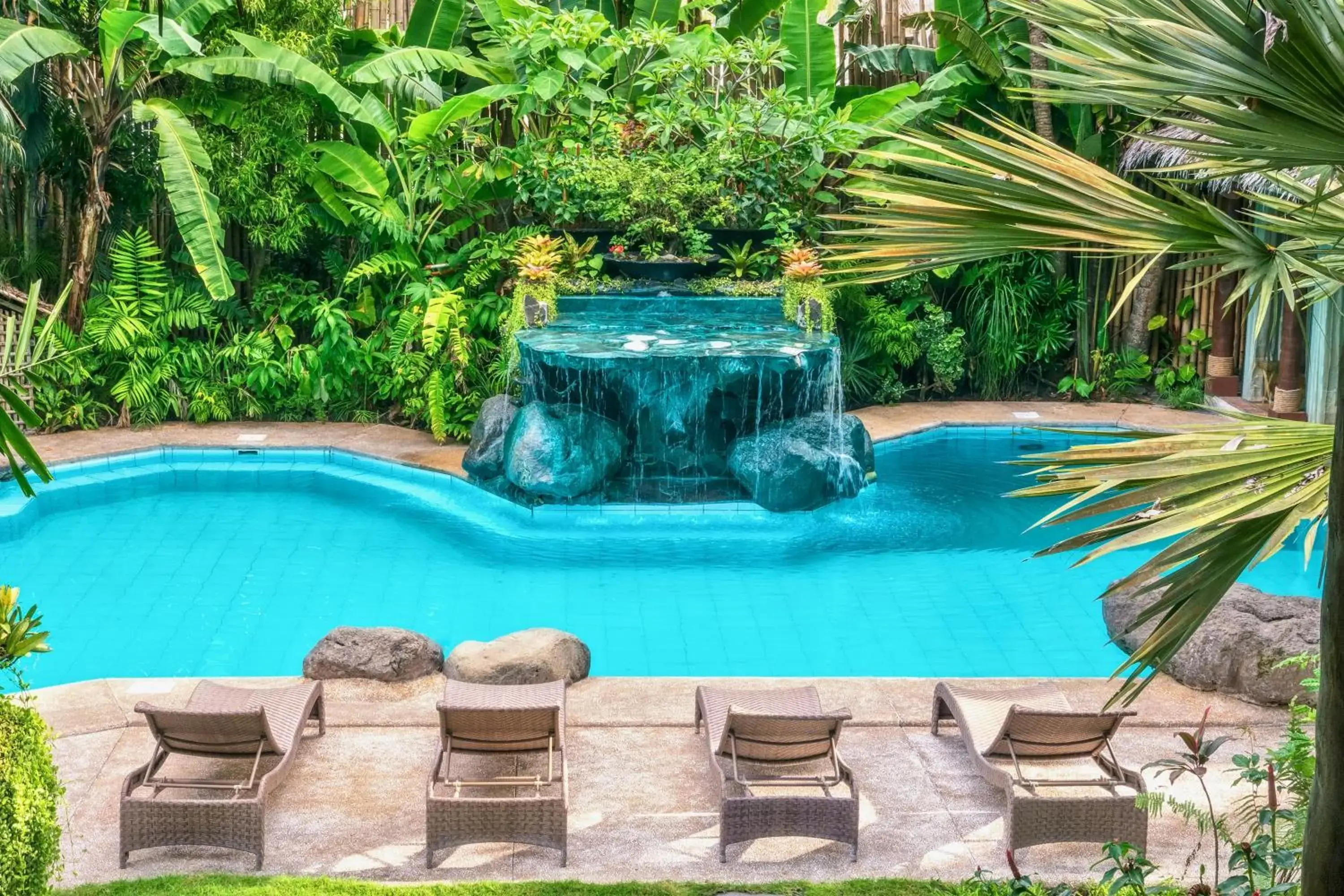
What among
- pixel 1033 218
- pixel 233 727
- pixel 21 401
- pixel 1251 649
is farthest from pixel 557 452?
pixel 1033 218

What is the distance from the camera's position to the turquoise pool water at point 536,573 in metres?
9.75

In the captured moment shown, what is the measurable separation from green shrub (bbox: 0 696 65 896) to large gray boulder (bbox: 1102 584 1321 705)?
17.6 ft

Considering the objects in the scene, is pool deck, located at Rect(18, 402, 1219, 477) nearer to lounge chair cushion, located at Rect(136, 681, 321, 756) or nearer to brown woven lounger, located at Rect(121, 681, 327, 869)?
brown woven lounger, located at Rect(121, 681, 327, 869)

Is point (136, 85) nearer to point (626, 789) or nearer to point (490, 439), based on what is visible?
point (490, 439)

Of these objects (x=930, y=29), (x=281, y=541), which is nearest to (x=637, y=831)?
(x=281, y=541)

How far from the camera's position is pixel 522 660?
841 centimetres

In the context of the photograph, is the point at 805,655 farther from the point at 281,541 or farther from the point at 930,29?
the point at 930,29

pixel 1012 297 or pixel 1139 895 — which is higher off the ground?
pixel 1012 297

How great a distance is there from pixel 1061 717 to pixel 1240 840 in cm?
92

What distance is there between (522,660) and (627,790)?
4.69ft

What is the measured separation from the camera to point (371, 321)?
1531 cm

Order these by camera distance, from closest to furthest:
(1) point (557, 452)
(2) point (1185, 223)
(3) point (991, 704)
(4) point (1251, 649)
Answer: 1. (2) point (1185, 223)
2. (3) point (991, 704)
3. (4) point (1251, 649)
4. (1) point (557, 452)

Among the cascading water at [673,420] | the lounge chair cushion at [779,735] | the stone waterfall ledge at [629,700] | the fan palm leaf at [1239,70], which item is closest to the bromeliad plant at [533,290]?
the cascading water at [673,420]

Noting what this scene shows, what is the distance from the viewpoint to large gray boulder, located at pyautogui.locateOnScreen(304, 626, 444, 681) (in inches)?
335
